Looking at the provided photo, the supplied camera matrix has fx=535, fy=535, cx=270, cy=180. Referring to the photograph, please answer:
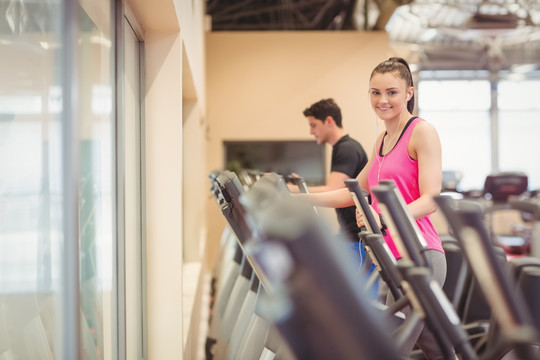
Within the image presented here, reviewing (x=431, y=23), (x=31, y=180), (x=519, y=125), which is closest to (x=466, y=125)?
(x=519, y=125)

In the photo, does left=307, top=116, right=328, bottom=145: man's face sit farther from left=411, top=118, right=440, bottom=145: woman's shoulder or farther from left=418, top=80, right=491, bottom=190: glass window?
left=418, top=80, right=491, bottom=190: glass window

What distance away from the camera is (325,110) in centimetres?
239

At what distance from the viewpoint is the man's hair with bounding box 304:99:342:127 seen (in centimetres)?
233

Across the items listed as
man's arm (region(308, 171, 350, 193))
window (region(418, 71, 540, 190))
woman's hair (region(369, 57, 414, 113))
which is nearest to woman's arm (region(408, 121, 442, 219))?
woman's hair (region(369, 57, 414, 113))

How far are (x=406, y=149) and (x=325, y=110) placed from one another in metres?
0.69

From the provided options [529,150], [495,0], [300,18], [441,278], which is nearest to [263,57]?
[300,18]

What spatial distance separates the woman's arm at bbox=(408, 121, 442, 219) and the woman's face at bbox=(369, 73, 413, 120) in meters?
0.10

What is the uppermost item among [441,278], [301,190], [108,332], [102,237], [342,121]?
[342,121]

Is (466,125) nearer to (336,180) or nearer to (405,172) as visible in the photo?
(336,180)

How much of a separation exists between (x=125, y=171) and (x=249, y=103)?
4.96 m

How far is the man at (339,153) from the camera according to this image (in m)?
2.03

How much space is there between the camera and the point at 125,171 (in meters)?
2.15

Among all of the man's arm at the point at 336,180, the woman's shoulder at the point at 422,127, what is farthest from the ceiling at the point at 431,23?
the woman's shoulder at the point at 422,127

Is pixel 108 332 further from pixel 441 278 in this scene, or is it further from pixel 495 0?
pixel 495 0
